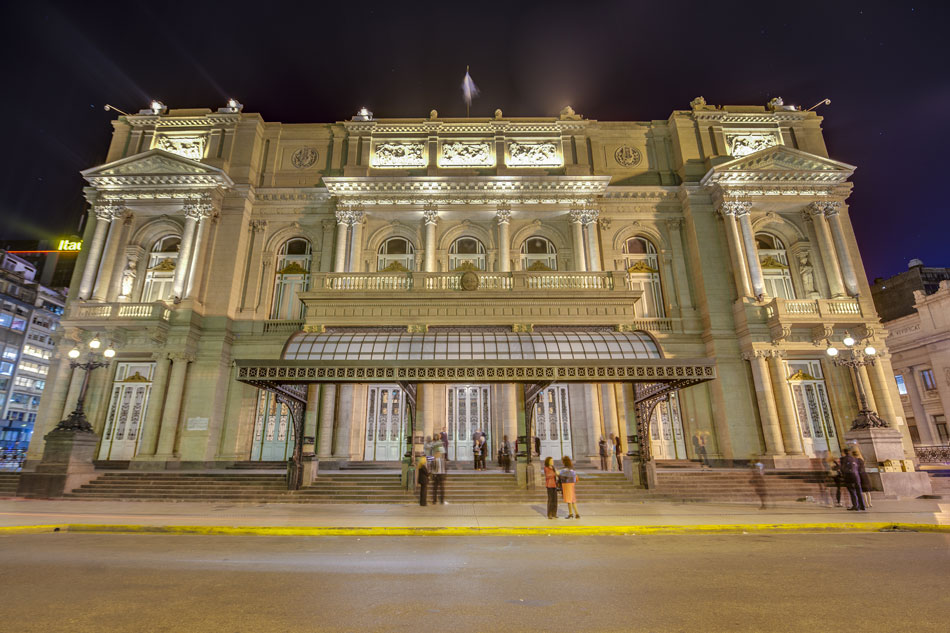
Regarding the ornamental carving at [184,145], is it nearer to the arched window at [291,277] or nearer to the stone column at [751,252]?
the arched window at [291,277]

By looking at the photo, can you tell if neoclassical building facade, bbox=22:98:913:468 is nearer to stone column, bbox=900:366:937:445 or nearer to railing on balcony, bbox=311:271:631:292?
railing on balcony, bbox=311:271:631:292

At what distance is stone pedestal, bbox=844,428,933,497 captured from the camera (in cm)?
1522

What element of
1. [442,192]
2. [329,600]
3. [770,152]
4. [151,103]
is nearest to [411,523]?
[329,600]

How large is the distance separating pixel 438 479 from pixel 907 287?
A: 58.0 metres

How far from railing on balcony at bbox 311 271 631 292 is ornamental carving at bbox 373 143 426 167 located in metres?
8.44

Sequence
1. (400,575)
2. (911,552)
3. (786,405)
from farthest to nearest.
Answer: (786,405), (911,552), (400,575)

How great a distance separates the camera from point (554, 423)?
23062mm

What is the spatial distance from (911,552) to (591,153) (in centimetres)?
2400

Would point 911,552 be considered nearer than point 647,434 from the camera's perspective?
Yes

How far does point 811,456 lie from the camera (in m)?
21.6

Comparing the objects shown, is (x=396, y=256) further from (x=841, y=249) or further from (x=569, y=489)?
(x=841, y=249)

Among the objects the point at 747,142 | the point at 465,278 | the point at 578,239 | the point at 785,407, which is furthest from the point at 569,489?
the point at 747,142

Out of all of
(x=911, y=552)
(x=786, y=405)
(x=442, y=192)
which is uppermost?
(x=442, y=192)

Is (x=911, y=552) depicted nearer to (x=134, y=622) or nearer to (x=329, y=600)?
(x=329, y=600)
